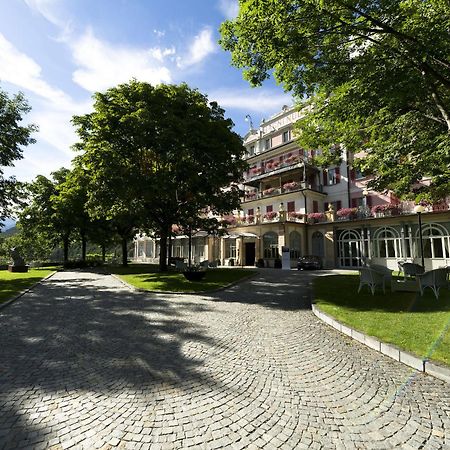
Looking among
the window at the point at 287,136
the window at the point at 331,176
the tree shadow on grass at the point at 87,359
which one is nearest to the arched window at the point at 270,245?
the window at the point at 331,176

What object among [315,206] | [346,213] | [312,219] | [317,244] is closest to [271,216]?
[312,219]

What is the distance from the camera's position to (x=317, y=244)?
30750 millimetres

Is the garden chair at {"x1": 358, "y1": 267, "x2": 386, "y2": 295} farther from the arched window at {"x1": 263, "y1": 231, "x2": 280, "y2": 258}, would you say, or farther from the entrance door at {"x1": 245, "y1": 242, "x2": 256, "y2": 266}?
the entrance door at {"x1": 245, "y1": 242, "x2": 256, "y2": 266}

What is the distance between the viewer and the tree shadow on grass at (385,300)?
797cm

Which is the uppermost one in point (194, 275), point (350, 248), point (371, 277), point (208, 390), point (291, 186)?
point (291, 186)

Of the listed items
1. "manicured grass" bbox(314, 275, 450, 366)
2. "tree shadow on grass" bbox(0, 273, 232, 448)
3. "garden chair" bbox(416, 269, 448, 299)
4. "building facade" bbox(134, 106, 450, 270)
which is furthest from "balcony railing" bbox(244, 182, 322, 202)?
"tree shadow on grass" bbox(0, 273, 232, 448)

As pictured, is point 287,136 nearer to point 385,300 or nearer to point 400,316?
point 385,300

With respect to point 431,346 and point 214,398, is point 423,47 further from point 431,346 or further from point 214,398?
point 214,398

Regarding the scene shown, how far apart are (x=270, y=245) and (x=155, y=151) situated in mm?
18629

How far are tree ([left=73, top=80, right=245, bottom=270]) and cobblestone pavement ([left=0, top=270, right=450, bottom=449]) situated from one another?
33.4 feet

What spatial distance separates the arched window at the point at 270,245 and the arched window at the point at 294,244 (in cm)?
156

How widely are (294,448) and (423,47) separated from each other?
8071 millimetres

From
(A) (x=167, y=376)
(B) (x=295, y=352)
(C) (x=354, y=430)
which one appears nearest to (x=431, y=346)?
(B) (x=295, y=352)

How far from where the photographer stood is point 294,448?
2.74 meters
